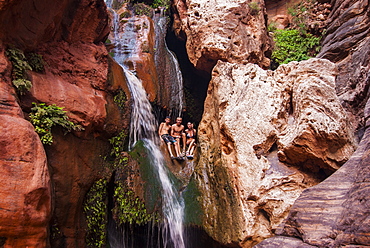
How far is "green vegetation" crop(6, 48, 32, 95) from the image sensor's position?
4566mm

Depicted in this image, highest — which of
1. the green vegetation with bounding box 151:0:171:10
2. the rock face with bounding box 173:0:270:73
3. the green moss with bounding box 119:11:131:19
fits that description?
the green vegetation with bounding box 151:0:171:10

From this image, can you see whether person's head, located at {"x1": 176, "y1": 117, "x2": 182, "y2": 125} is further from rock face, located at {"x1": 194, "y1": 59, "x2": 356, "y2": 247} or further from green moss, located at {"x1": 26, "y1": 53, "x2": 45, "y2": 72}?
green moss, located at {"x1": 26, "y1": 53, "x2": 45, "y2": 72}

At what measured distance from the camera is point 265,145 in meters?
5.64

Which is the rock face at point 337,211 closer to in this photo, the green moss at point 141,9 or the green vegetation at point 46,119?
the green vegetation at point 46,119

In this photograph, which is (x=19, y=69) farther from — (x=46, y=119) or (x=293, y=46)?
(x=293, y=46)

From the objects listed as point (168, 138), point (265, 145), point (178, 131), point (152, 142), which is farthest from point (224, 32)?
point (265, 145)

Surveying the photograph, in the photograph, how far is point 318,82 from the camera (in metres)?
5.33

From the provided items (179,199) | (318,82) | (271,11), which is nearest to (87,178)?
(179,199)

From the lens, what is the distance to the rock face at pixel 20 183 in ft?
11.2

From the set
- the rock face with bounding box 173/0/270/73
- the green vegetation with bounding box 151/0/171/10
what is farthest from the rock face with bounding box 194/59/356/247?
the green vegetation with bounding box 151/0/171/10

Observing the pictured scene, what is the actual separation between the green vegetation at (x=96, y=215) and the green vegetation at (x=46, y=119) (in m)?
1.60

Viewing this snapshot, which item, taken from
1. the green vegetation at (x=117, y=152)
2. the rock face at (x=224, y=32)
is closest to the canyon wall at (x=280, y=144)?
the rock face at (x=224, y=32)

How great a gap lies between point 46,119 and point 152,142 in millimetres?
3835

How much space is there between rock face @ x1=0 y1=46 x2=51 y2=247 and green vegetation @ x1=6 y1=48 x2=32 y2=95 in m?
0.48
